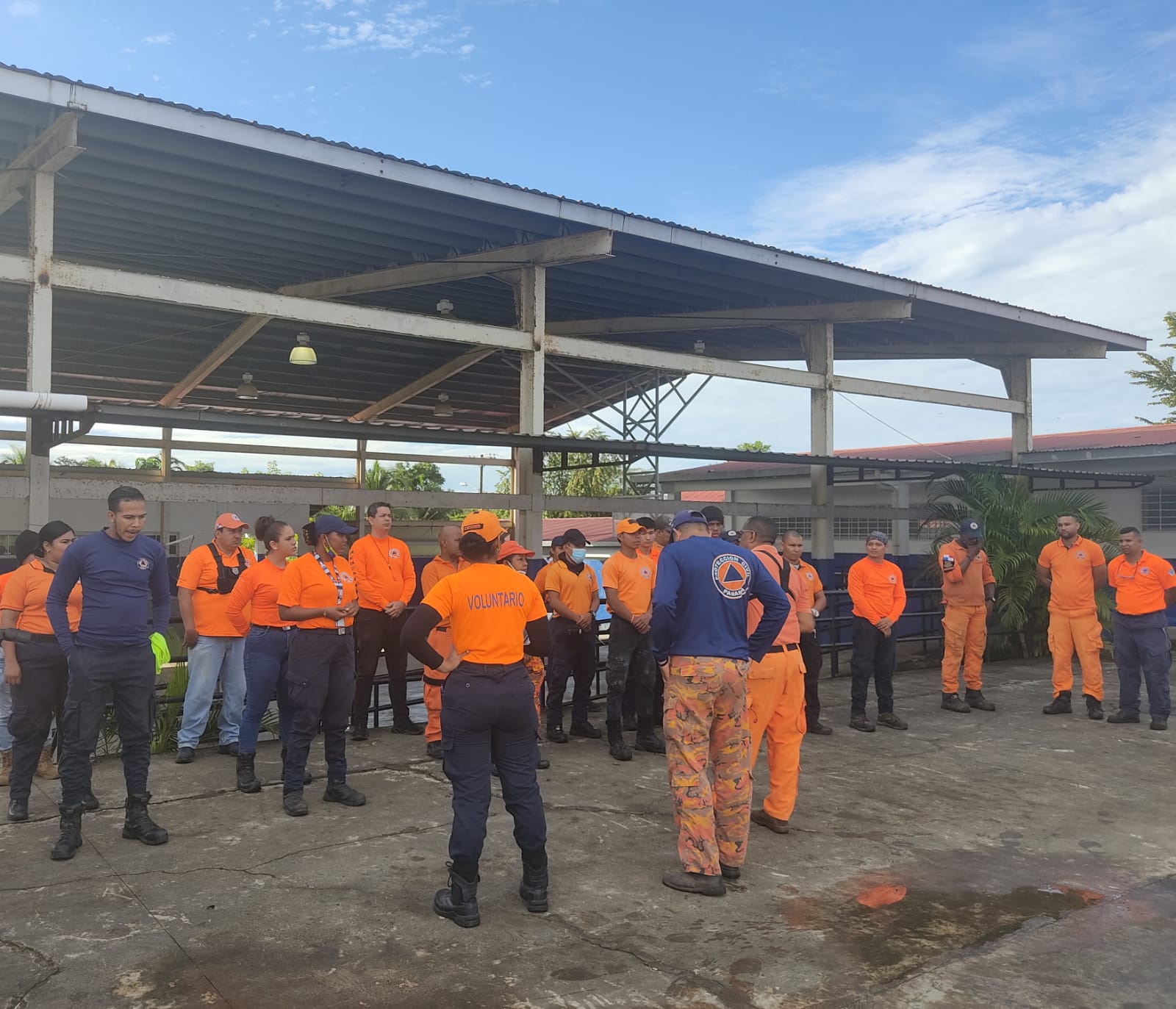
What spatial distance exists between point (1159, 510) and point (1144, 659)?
36.2ft

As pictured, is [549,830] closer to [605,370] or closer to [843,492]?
[605,370]

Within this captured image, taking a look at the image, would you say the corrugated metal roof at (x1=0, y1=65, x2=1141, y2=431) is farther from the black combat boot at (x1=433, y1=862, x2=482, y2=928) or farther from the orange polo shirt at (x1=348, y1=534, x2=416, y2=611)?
the black combat boot at (x1=433, y1=862, x2=482, y2=928)

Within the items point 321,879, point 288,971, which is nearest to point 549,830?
point 321,879

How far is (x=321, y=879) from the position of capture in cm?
432

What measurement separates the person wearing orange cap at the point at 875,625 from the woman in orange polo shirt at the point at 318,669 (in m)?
4.37

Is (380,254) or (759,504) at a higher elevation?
(380,254)

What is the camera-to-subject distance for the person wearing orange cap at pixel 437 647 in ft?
20.7

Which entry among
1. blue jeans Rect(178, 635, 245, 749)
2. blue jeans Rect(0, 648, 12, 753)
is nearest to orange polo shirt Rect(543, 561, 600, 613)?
blue jeans Rect(178, 635, 245, 749)

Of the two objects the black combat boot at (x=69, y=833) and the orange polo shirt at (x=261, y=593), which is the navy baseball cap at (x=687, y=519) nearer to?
the orange polo shirt at (x=261, y=593)

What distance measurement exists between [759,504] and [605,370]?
5499 mm

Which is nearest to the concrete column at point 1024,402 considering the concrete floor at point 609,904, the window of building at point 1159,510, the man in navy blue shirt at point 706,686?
the window of building at point 1159,510

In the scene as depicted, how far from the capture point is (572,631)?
7.32 metres

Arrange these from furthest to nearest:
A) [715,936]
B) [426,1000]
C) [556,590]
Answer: [556,590]
[715,936]
[426,1000]

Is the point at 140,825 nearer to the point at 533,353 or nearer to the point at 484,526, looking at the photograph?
the point at 484,526
